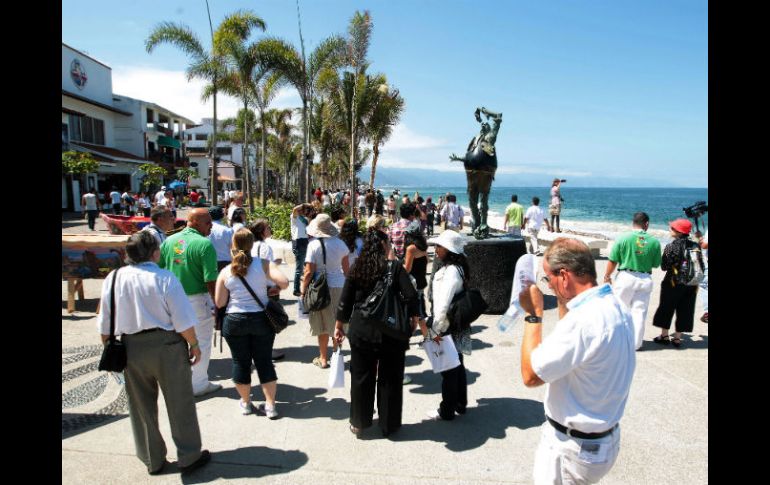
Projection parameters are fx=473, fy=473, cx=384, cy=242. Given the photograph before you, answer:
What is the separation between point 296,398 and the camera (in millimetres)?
4711

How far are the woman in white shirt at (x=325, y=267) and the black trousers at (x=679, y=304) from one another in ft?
14.1

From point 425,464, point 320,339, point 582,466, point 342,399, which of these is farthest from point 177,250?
point 582,466

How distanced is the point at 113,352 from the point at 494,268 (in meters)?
5.83

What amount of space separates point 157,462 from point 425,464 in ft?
6.34

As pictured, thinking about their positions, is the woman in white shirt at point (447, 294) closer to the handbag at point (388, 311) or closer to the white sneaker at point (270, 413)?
the handbag at point (388, 311)

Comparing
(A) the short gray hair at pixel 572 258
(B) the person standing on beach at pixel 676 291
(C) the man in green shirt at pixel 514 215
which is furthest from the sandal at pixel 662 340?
(C) the man in green shirt at pixel 514 215

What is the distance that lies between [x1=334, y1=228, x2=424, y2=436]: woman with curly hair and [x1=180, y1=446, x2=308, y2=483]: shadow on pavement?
1.91 ft

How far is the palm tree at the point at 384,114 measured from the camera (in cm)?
2131

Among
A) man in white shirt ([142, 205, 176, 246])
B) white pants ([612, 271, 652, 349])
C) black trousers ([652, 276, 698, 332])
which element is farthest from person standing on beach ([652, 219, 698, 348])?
man in white shirt ([142, 205, 176, 246])

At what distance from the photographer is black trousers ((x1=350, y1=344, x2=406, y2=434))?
3.89m

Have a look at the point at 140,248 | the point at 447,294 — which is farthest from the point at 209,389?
the point at 447,294
